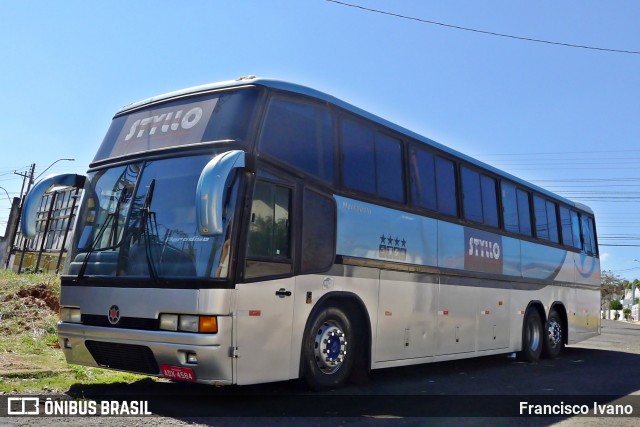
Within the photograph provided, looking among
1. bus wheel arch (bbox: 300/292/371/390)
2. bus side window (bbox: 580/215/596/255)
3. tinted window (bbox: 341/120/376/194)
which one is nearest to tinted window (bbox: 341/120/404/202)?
tinted window (bbox: 341/120/376/194)

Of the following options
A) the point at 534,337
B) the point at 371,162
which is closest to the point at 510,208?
the point at 534,337

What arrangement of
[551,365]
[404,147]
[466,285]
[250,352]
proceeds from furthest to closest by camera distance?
[551,365]
[466,285]
[404,147]
[250,352]

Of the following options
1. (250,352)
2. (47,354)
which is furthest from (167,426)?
(47,354)

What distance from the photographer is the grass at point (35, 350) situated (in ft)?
25.3

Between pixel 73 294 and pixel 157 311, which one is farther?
pixel 73 294

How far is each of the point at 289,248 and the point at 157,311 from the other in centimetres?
161

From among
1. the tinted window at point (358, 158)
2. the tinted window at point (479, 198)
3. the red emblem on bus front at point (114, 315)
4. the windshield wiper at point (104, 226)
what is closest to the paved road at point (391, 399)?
the red emblem on bus front at point (114, 315)

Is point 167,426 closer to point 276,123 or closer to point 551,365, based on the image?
point 276,123

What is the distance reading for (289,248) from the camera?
23.6 feet

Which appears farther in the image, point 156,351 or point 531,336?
point 531,336

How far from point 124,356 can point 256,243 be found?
1.89 m

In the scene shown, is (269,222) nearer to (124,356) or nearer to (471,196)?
Answer: (124,356)

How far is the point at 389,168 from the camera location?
9.31 metres

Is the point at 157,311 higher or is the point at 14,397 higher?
the point at 157,311
